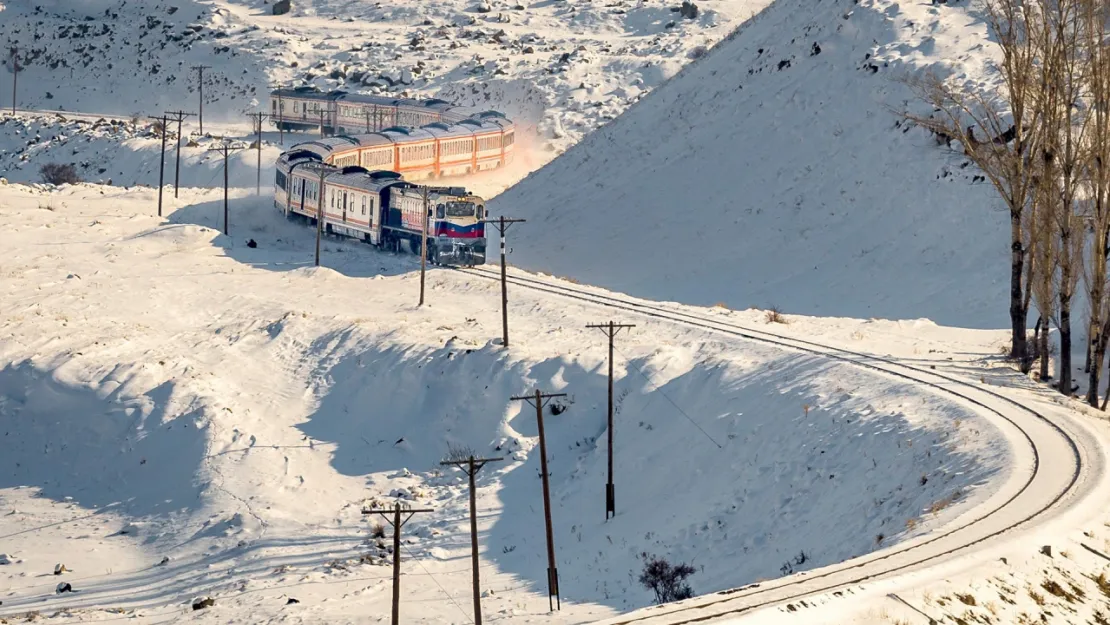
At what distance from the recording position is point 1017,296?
128 ft

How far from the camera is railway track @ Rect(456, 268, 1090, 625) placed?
2156cm

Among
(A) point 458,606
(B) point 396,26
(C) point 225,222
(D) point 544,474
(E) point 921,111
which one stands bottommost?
(A) point 458,606

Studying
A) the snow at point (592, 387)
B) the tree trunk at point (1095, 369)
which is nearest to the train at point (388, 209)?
the snow at point (592, 387)

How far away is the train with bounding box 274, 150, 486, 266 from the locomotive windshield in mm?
44

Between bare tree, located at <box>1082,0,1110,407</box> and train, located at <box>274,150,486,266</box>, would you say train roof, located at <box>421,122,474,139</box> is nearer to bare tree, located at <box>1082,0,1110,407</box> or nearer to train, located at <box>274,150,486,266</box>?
train, located at <box>274,150,486,266</box>

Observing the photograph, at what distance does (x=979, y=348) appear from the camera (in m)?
43.4

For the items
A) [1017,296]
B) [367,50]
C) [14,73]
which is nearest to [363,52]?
[367,50]

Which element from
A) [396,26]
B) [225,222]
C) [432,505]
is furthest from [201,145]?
[432,505]

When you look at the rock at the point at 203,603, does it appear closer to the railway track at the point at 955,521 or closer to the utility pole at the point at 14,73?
A: the railway track at the point at 955,521

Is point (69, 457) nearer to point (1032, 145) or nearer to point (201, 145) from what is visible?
point (1032, 145)

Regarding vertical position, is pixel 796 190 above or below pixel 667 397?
above

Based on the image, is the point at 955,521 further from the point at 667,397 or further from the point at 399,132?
the point at 399,132

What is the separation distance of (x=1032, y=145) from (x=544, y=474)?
56.3 ft

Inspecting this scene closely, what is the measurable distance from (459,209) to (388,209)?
564 centimetres
